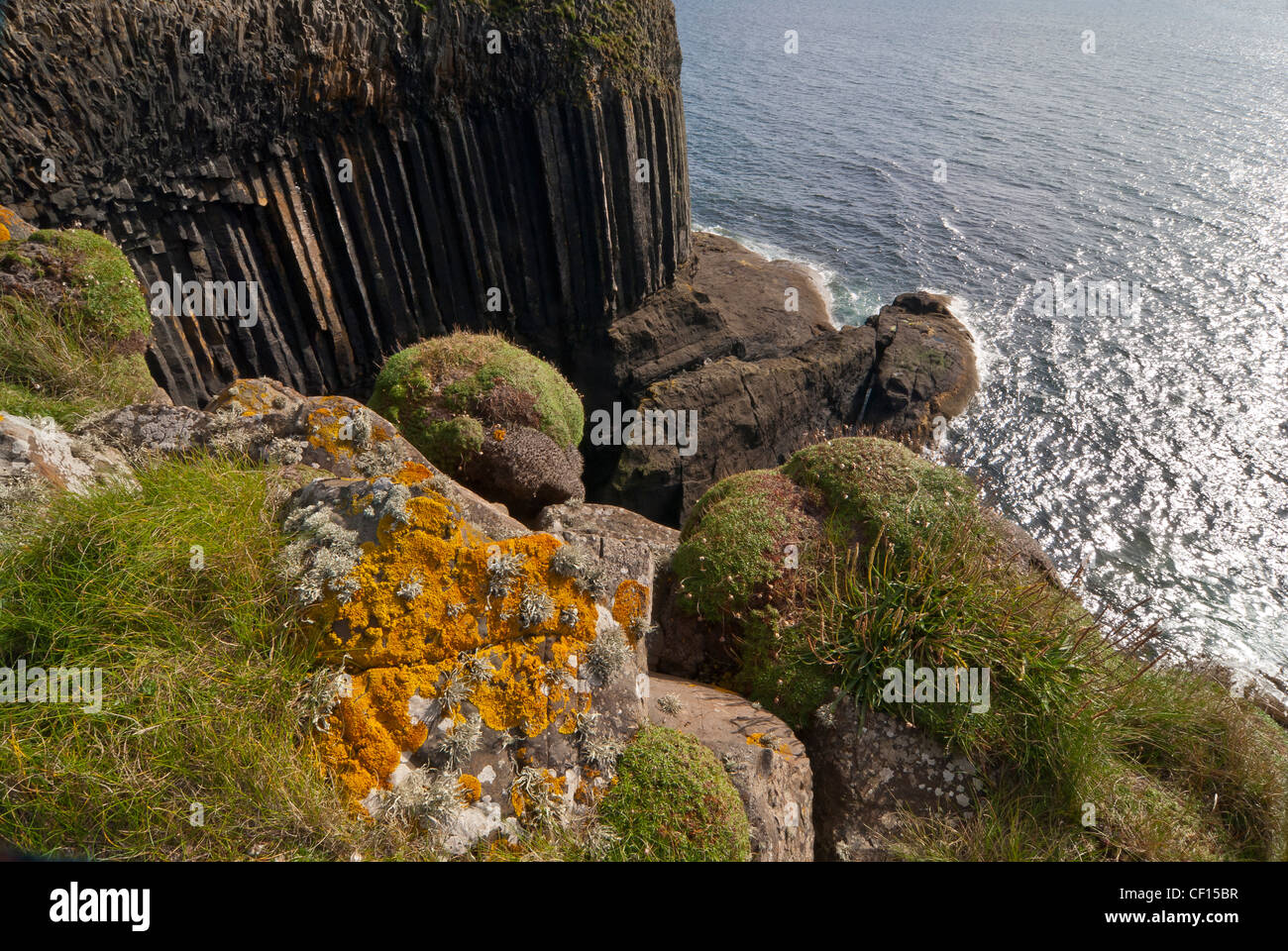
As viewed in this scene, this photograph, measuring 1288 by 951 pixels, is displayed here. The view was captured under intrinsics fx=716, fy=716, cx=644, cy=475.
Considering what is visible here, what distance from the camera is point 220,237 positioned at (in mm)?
15727

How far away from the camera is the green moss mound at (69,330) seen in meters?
8.15

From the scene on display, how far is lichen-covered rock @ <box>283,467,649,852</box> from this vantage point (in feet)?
14.7

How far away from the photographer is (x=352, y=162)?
1727cm

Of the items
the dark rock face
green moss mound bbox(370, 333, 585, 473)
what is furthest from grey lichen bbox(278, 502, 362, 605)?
the dark rock face

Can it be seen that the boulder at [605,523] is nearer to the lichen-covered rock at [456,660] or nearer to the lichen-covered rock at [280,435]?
the lichen-covered rock at [280,435]

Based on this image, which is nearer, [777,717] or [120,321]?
[777,717]

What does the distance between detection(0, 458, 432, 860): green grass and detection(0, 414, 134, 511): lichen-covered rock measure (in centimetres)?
42

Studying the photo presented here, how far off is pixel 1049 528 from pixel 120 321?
23138mm

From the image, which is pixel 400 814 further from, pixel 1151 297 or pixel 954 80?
pixel 954 80

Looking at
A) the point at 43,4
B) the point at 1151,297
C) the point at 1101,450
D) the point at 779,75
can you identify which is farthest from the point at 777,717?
the point at 779,75

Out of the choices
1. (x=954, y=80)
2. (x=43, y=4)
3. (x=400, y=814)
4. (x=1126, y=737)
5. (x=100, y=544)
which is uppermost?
(x=954, y=80)

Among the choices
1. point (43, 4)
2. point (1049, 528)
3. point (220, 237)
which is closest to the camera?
point (43, 4)

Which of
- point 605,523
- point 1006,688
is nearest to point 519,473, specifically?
point 605,523

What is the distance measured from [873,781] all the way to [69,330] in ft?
37.6
